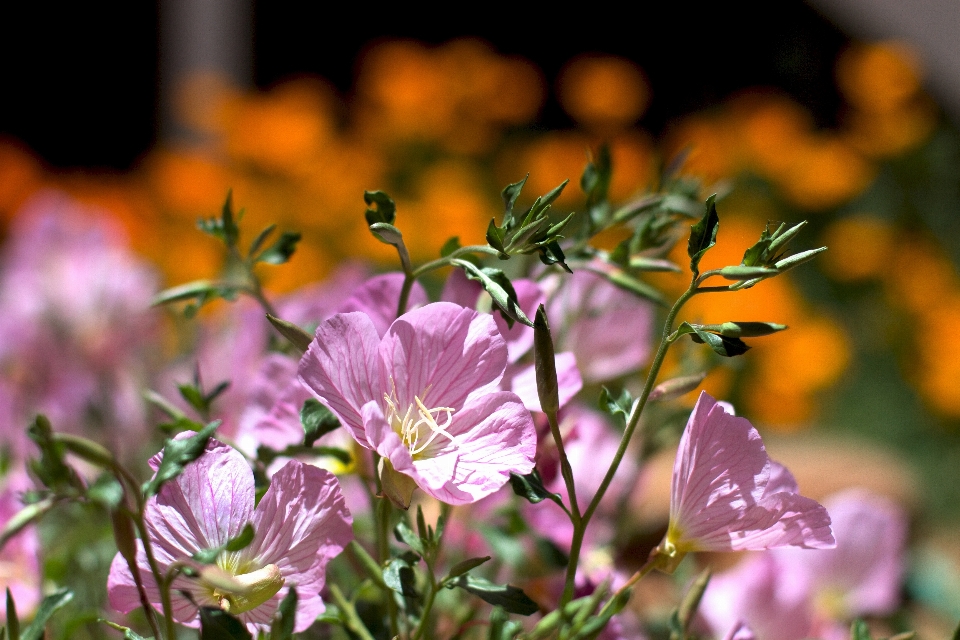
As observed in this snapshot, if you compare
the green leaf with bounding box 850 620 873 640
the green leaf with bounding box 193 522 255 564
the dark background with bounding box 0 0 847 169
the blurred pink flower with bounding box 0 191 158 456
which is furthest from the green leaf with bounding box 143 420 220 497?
the dark background with bounding box 0 0 847 169

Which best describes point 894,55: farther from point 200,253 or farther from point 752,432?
point 752,432

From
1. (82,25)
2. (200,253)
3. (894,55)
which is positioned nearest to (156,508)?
(200,253)

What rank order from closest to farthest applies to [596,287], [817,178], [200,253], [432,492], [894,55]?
[432,492] < [596,287] < [200,253] < [817,178] < [894,55]

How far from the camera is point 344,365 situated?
0.38 meters

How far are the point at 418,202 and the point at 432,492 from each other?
2.40m

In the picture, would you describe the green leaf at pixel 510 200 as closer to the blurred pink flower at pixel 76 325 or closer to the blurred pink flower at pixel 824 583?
the blurred pink flower at pixel 824 583

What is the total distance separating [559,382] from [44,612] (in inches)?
8.9

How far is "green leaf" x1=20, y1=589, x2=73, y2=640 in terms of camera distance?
14.6 inches

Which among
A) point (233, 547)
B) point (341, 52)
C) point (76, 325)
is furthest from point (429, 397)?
point (341, 52)

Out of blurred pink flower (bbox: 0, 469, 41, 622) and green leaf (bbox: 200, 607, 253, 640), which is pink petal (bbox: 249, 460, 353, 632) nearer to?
green leaf (bbox: 200, 607, 253, 640)

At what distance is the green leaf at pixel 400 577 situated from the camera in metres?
0.38

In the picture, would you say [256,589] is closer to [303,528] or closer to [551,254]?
[303,528]

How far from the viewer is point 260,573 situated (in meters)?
0.38

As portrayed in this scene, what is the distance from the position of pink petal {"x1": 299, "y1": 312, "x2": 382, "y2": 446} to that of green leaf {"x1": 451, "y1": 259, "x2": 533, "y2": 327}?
47 mm
